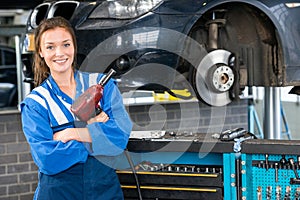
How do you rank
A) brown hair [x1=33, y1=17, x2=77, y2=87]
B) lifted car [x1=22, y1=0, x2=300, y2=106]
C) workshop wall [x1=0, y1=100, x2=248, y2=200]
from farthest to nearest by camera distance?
workshop wall [x1=0, y1=100, x2=248, y2=200], lifted car [x1=22, y1=0, x2=300, y2=106], brown hair [x1=33, y1=17, x2=77, y2=87]

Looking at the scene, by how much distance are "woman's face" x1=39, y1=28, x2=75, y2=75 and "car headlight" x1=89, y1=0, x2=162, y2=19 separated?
1014 millimetres

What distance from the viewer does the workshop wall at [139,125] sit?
18.5ft

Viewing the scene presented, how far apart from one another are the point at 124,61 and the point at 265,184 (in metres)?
1.25

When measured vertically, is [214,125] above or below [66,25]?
below

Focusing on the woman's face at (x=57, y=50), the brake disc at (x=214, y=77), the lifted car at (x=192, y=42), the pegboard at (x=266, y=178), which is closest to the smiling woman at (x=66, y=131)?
the woman's face at (x=57, y=50)

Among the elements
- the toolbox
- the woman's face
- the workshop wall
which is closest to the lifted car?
the toolbox

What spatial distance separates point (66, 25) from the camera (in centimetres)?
296

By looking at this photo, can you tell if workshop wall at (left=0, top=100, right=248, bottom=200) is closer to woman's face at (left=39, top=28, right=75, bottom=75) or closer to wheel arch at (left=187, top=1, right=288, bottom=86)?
wheel arch at (left=187, top=1, right=288, bottom=86)

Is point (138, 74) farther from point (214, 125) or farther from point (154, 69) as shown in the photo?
point (214, 125)

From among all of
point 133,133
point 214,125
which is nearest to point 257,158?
point 133,133

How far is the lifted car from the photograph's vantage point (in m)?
3.83

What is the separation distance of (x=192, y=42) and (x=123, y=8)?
0.52 m

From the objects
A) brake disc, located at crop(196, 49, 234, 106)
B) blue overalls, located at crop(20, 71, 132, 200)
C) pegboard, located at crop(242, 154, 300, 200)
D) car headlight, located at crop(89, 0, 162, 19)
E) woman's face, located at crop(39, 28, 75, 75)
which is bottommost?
pegboard, located at crop(242, 154, 300, 200)

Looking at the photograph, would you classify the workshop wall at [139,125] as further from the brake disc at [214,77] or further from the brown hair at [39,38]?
the brown hair at [39,38]
